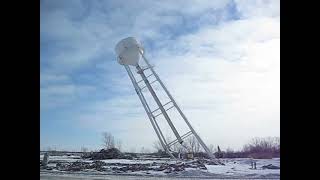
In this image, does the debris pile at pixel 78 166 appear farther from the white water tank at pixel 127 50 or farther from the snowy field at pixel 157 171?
the white water tank at pixel 127 50

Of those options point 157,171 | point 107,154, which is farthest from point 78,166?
point 157,171

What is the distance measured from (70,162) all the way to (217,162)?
299 centimetres

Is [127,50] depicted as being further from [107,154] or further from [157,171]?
[157,171]

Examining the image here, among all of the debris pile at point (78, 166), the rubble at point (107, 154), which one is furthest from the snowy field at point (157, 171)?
the rubble at point (107, 154)

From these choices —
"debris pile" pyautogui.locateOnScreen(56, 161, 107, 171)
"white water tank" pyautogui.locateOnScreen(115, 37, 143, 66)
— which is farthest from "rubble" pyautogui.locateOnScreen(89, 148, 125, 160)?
"white water tank" pyautogui.locateOnScreen(115, 37, 143, 66)

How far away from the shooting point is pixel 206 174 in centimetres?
662

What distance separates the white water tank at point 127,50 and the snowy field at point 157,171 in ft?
8.34

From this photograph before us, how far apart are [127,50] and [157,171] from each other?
11.5 ft

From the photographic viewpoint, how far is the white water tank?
910 cm

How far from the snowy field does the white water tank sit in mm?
2543

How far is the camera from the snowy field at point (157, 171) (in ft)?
20.1
